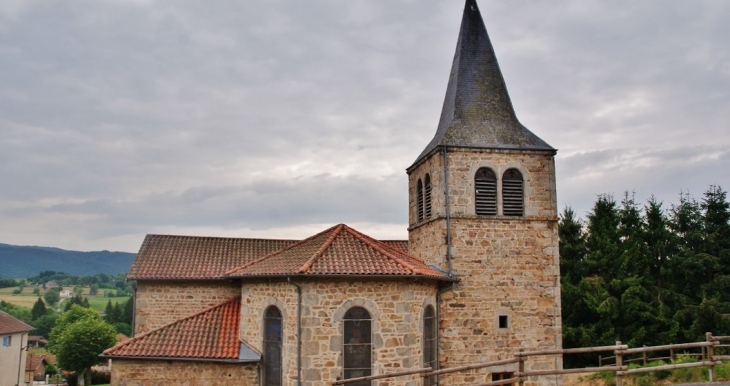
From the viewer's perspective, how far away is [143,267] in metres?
20.9

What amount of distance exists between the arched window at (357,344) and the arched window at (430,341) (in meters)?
1.89

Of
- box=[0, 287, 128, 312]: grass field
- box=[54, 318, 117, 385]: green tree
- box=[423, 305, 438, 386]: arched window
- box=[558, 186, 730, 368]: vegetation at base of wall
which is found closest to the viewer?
box=[423, 305, 438, 386]: arched window

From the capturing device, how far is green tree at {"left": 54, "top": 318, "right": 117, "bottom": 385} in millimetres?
48469

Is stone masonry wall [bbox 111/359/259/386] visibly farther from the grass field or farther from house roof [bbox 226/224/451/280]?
the grass field

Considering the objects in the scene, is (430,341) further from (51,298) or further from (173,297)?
(51,298)

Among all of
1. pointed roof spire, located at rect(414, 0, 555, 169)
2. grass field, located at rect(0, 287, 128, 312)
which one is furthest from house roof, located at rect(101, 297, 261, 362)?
grass field, located at rect(0, 287, 128, 312)

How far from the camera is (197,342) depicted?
1623 centimetres

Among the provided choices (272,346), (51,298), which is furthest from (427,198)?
(51,298)

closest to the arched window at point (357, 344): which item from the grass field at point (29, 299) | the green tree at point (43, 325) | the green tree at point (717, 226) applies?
the green tree at point (717, 226)

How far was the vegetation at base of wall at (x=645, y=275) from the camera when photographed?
29.9 m

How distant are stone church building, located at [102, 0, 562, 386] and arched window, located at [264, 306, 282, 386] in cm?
4

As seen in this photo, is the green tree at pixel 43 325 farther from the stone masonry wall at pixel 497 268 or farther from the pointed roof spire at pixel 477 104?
the stone masonry wall at pixel 497 268

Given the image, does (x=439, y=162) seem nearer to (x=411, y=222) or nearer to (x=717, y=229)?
(x=411, y=222)

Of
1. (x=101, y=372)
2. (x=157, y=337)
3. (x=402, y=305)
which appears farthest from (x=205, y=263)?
(x=101, y=372)
